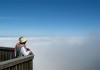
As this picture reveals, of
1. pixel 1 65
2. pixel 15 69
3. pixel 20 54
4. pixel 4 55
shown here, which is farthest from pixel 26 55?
pixel 4 55

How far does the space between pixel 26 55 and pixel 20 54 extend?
1.35ft

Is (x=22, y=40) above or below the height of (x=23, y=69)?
above

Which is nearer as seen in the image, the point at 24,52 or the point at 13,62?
the point at 13,62

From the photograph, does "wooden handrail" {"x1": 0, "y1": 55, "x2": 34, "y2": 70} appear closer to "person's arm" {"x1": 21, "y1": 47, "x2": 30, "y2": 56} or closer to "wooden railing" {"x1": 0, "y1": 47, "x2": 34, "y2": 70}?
"wooden railing" {"x1": 0, "y1": 47, "x2": 34, "y2": 70}

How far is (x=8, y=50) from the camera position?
10938mm

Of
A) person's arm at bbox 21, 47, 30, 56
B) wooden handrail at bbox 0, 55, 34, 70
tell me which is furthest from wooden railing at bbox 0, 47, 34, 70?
person's arm at bbox 21, 47, 30, 56


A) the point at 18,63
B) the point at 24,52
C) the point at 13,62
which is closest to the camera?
the point at 13,62

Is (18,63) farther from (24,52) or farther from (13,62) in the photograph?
(24,52)

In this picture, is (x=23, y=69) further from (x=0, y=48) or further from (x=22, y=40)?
(x=0, y=48)

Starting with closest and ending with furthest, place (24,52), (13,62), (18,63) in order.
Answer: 1. (13,62)
2. (18,63)
3. (24,52)

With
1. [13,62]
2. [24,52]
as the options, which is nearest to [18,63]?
[13,62]

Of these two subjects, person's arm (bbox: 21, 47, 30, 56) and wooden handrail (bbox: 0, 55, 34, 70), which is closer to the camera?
wooden handrail (bbox: 0, 55, 34, 70)

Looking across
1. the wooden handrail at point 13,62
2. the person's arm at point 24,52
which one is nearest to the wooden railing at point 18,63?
the wooden handrail at point 13,62

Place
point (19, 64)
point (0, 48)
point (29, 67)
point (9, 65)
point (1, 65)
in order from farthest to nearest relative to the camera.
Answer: point (0, 48), point (29, 67), point (19, 64), point (9, 65), point (1, 65)
